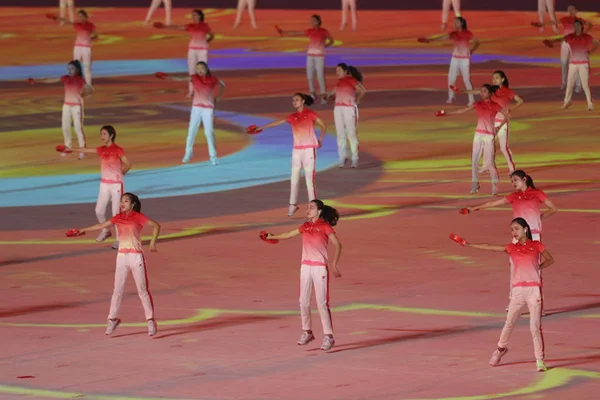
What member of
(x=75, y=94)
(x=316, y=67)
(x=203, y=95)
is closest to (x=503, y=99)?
(x=203, y=95)

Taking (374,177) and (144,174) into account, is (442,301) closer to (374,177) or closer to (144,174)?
(374,177)

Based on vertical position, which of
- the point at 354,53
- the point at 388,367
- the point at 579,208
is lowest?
the point at 388,367

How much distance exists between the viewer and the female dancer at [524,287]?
14.0 metres

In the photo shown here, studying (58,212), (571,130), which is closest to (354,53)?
(571,130)

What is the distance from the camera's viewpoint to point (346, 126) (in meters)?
27.0

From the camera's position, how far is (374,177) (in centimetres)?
2656

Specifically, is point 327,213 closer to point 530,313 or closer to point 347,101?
point 530,313

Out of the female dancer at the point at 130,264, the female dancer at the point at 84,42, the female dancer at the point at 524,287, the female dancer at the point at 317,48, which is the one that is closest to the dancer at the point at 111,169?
the female dancer at the point at 130,264

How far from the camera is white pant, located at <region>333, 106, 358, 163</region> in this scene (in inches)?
1052

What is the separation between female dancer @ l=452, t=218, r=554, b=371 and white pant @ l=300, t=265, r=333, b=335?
159 cm

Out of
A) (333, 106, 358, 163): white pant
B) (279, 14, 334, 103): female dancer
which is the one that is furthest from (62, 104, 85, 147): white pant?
(279, 14, 334, 103): female dancer

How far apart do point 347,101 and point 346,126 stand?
0.57 metres

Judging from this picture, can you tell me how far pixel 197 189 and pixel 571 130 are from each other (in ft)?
30.8

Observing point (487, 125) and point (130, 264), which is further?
point (487, 125)
